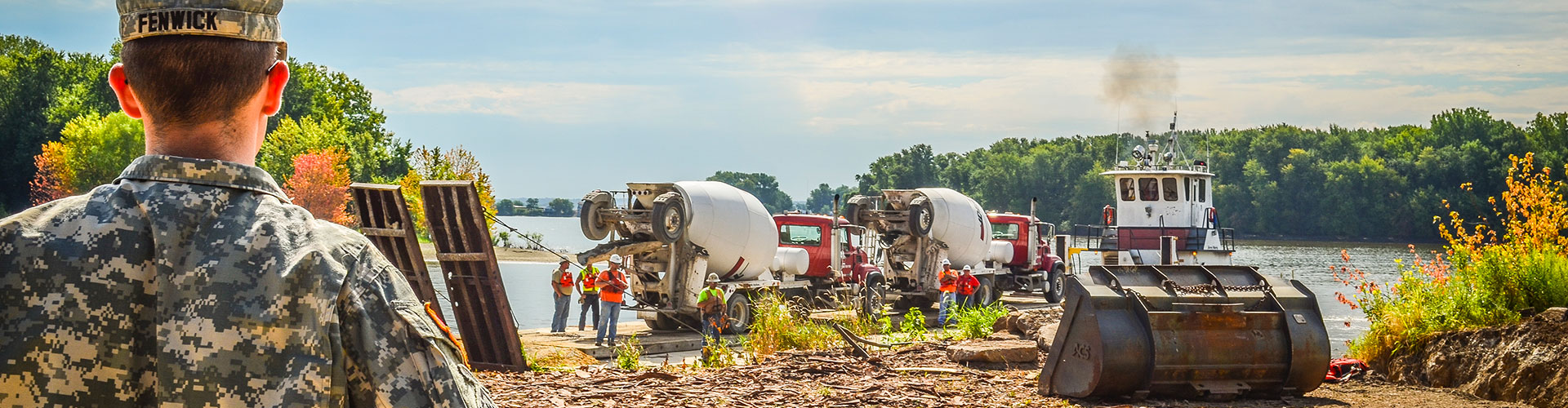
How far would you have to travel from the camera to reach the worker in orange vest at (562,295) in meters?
20.9

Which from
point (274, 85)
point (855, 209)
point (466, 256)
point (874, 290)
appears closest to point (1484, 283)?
point (466, 256)

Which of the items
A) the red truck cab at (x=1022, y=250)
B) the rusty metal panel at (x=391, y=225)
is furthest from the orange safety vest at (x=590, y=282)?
the red truck cab at (x=1022, y=250)

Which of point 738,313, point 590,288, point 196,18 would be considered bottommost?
point 738,313

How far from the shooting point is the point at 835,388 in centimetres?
1047

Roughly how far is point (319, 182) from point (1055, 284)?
48049mm

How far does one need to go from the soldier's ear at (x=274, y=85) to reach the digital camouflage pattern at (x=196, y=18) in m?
0.08

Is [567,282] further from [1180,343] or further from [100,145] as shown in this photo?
[100,145]

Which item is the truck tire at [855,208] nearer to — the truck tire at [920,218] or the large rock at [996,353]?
the truck tire at [920,218]

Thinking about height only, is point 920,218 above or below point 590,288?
above

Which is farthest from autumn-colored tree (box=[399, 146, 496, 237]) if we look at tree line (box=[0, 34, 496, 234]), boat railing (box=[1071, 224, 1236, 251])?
boat railing (box=[1071, 224, 1236, 251])

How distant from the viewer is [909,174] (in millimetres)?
132250

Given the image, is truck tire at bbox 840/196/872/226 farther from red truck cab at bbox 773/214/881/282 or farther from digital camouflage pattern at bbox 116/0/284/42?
digital camouflage pattern at bbox 116/0/284/42

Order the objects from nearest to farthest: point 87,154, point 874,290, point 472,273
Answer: point 472,273
point 874,290
point 87,154

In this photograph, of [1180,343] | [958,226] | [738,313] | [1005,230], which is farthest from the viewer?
[1005,230]
